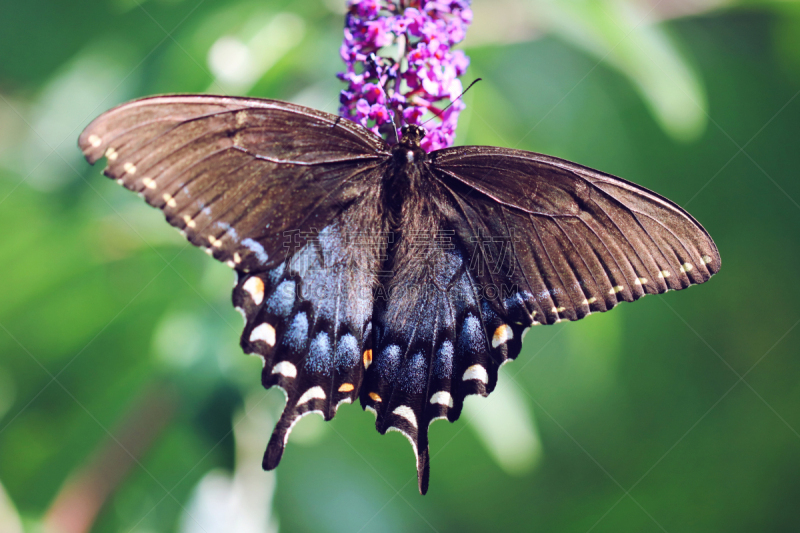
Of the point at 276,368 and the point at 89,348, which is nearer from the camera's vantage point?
the point at 276,368

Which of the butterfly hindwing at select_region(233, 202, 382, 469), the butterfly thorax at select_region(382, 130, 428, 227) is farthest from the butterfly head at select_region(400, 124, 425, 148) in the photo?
the butterfly hindwing at select_region(233, 202, 382, 469)

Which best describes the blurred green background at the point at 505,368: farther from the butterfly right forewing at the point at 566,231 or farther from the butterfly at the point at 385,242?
the butterfly right forewing at the point at 566,231

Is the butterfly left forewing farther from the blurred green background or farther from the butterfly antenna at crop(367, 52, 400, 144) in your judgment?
the blurred green background

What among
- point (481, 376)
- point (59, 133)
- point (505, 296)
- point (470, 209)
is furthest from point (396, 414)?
point (59, 133)

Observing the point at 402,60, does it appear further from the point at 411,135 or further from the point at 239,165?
the point at 239,165

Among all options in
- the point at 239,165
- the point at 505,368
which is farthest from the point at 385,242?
the point at 505,368

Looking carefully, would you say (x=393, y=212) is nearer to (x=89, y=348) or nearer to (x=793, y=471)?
(x=89, y=348)

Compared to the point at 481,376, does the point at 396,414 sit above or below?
below

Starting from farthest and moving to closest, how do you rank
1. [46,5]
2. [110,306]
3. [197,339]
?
[46,5], [110,306], [197,339]
